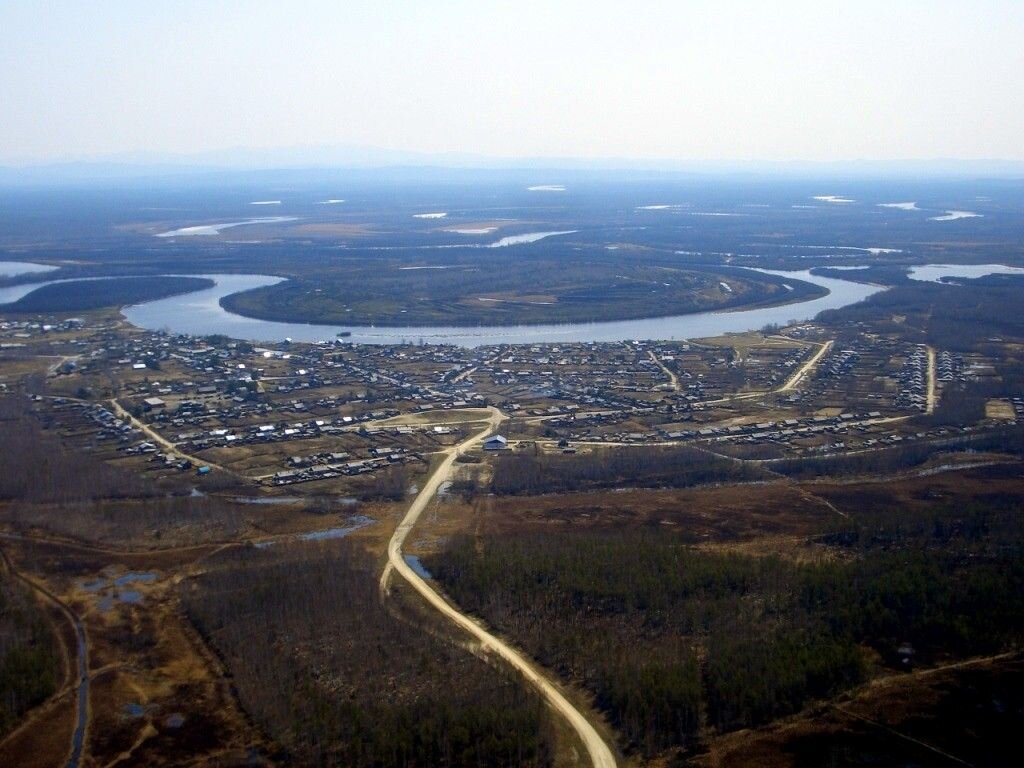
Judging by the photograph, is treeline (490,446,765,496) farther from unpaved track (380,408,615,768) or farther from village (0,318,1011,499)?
unpaved track (380,408,615,768)

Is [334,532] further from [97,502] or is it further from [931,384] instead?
[931,384]

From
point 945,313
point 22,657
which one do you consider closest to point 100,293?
point 945,313

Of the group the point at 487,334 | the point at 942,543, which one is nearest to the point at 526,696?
the point at 942,543

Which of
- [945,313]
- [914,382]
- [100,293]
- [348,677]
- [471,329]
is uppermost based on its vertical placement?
[100,293]

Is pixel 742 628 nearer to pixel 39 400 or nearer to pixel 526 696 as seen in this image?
pixel 526 696

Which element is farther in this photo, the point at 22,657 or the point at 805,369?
the point at 805,369

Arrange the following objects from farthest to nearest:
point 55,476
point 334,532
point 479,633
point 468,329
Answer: point 468,329 < point 55,476 < point 334,532 < point 479,633
